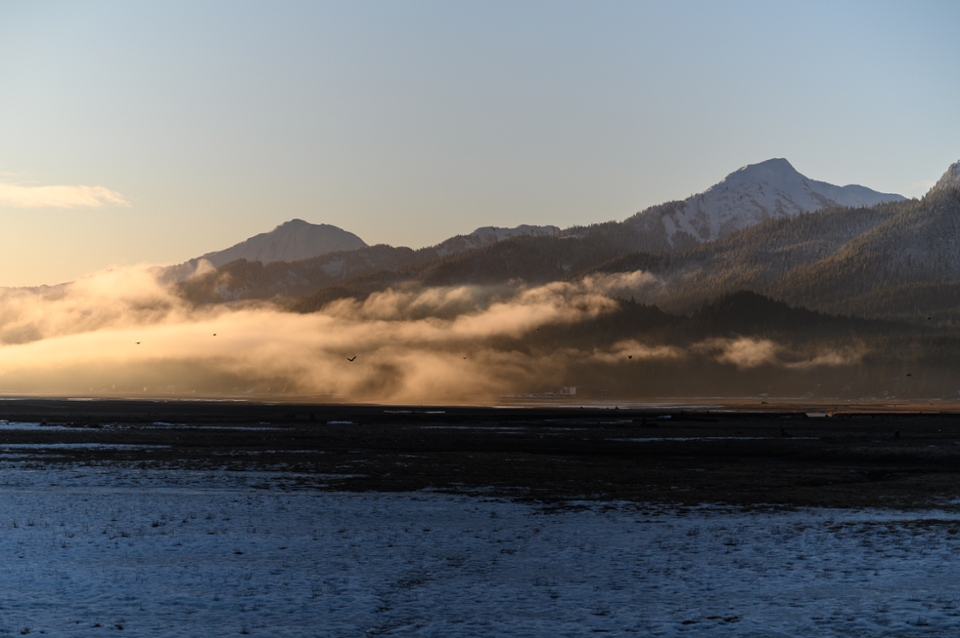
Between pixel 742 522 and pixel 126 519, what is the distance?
2395 centimetres

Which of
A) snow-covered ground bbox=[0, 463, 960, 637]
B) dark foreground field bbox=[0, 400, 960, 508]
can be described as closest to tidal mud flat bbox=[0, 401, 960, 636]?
snow-covered ground bbox=[0, 463, 960, 637]

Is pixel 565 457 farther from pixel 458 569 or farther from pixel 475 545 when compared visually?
pixel 458 569

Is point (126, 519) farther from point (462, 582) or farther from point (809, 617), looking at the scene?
point (809, 617)

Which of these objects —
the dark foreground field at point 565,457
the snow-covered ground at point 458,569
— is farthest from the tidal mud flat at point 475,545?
the dark foreground field at point 565,457

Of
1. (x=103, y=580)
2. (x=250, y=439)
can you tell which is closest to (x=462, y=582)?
(x=103, y=580)

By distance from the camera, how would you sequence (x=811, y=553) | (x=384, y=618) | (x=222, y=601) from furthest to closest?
1. (x=811, y=553)
2. (x=222, y=601)
3. (x=384, y=618)

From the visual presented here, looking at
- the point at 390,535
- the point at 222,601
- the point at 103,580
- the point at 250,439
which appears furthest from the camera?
the point at 250,439

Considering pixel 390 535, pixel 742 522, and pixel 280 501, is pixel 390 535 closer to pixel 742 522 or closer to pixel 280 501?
pixel 280 501

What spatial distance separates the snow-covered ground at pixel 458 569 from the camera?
2167cm

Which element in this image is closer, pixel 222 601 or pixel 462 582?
pixel 222 601

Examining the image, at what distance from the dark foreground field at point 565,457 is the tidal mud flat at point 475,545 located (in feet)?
1.37

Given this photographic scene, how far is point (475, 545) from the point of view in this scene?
102 ft

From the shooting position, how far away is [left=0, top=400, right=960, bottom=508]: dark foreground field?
46062 mm

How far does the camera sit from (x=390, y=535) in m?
32.8
